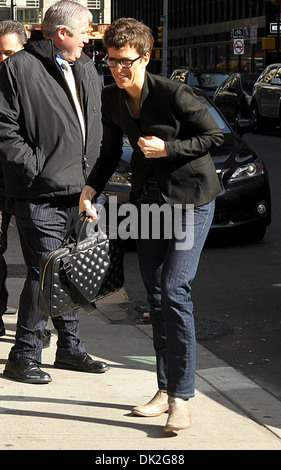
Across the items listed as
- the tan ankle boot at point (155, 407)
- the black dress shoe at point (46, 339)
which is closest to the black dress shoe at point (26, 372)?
the black dress shoe at point (46, 339)

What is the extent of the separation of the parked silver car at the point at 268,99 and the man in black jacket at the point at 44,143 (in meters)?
20.7

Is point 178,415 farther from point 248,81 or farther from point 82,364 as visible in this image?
point 248,81

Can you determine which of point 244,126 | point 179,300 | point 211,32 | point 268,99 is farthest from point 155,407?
point 211,32

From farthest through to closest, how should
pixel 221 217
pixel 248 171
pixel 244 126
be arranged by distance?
pixel 244 126 → pixel 248 171 → pixel 221 217

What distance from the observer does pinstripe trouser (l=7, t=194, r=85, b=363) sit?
5492mm

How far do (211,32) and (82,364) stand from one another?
6696cm

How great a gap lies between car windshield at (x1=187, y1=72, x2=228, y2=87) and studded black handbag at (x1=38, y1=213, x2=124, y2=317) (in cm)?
2630

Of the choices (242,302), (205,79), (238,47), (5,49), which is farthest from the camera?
(238,47)

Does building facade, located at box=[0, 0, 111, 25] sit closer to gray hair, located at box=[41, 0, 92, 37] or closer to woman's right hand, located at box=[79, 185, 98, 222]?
gray hair, located at box=[41, 0, 92, 37]

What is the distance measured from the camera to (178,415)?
4527 mm

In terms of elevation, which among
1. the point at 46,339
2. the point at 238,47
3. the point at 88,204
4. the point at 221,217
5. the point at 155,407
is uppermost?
the point at 88,204

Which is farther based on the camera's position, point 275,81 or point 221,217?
point 275,81

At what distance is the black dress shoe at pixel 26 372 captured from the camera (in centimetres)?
540

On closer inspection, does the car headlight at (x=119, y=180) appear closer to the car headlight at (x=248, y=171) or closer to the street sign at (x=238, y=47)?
the car headlight at (x=248, y=171)
